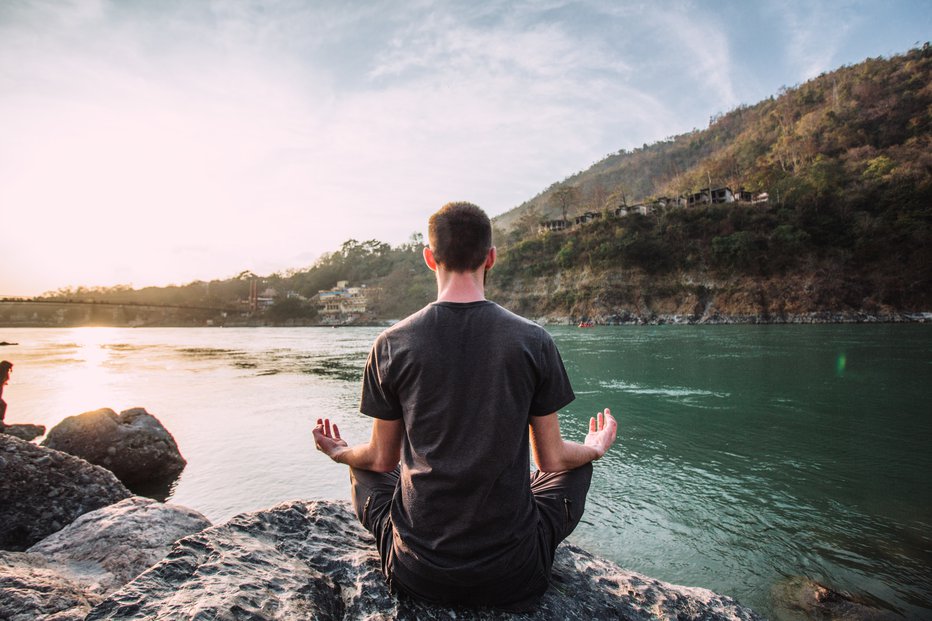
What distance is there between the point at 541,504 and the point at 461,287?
1.11 metres

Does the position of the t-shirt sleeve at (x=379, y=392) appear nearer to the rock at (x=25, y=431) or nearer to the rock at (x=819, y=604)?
the rock at (x=819, y=604)

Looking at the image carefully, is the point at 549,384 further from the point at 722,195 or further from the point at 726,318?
the point at 722,195

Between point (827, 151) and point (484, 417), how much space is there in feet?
301

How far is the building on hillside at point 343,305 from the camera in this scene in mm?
106375

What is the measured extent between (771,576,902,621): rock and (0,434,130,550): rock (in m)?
6.33

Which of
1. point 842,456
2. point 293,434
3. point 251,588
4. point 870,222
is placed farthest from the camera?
point 870,222

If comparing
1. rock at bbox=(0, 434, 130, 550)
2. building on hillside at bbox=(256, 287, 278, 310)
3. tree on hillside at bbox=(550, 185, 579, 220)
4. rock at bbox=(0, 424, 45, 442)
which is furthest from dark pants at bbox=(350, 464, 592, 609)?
building on hillside at bbox=(256, 287, 278, 310)

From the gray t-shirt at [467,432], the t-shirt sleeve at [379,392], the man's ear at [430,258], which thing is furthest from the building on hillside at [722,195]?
the t-shirt sleeve at [379,392]

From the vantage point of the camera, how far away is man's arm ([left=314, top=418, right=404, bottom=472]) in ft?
6.79

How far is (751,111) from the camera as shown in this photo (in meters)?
128

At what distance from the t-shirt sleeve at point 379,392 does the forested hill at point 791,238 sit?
192 feet

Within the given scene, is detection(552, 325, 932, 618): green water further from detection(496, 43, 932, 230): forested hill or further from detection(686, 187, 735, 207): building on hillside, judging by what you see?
detection(686, 187, 735, 207): building on hillside

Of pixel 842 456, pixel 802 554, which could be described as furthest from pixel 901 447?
pixel 802 554

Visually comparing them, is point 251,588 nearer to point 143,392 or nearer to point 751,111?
point 143,392
